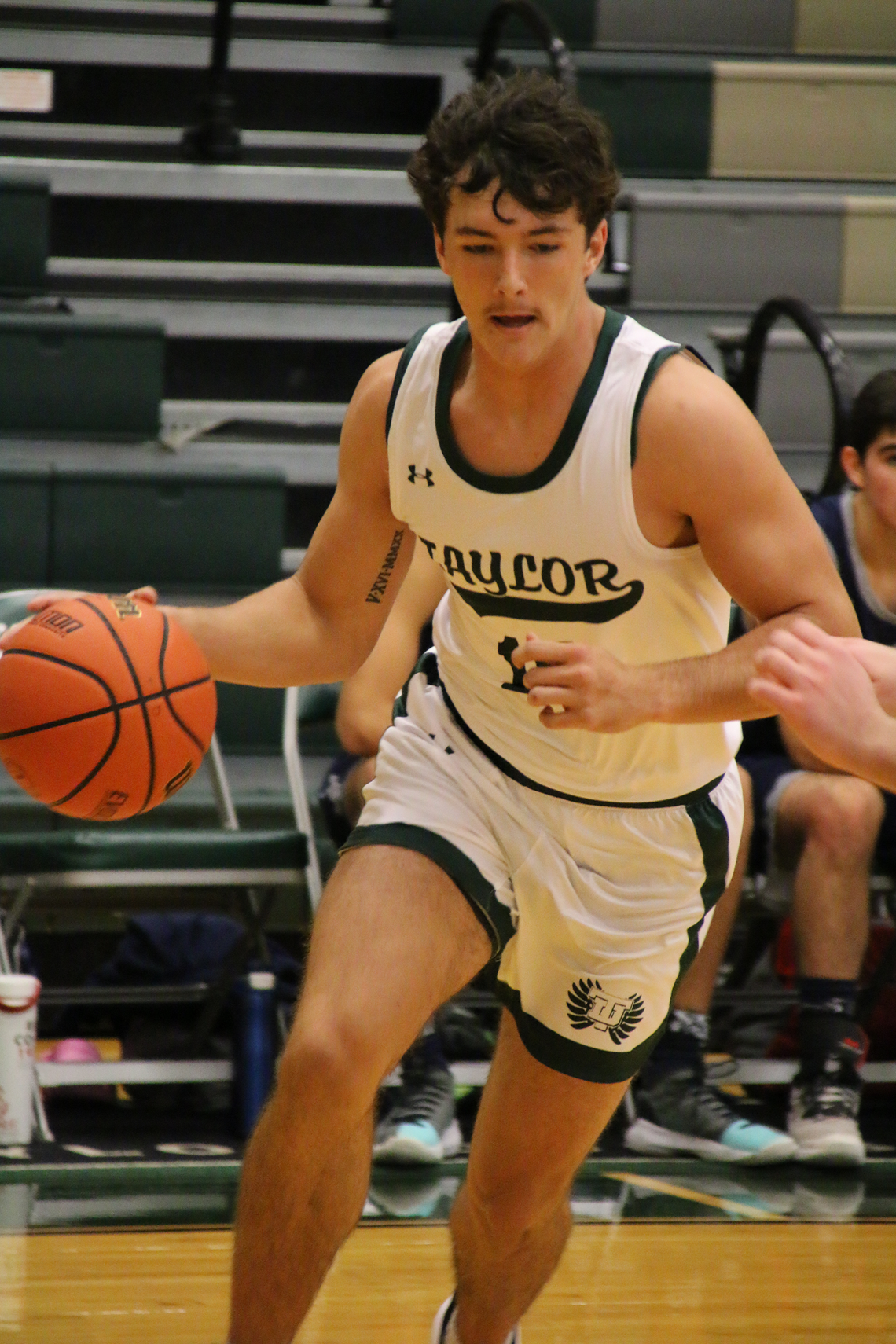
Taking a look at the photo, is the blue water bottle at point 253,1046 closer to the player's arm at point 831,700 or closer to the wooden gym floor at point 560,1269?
the wooden gym floor at point 560,1269

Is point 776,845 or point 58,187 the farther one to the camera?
point 58,187

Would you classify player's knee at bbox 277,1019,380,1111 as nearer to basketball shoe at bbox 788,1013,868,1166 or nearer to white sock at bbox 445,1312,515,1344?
white sock at bbox 445,1312,515,1344

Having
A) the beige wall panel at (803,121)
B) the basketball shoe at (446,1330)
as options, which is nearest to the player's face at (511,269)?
the basketball shoe at (446,1330)

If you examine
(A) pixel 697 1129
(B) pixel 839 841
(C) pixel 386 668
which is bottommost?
(A) pixel 697 1129

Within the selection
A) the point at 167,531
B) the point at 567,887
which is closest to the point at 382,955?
the point at 567,887

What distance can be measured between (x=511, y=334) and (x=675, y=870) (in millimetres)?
850

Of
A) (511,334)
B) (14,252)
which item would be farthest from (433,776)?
(14,252)

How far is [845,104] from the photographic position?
8.10 m

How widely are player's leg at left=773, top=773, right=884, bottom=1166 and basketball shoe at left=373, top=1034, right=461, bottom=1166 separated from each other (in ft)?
2.80

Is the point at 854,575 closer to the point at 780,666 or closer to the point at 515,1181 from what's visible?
the point at 515,1181

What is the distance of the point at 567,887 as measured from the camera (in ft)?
8.77

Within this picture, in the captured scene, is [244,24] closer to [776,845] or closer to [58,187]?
[58,187]

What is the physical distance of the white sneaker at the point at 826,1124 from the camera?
14.3ft

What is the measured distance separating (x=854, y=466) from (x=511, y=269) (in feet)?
8.13
